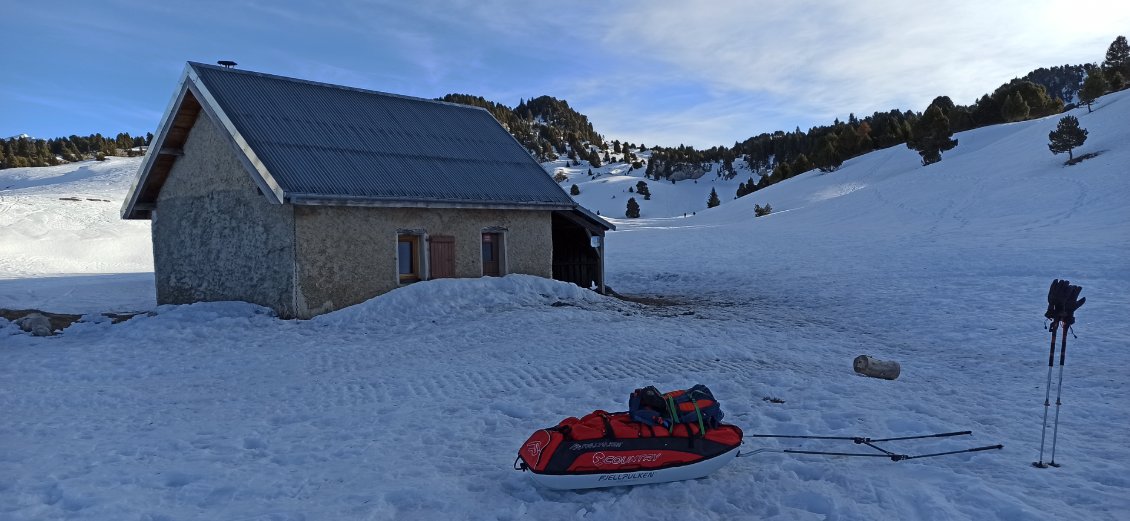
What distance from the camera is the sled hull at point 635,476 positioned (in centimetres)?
486

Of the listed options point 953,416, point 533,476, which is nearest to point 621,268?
point 953,416

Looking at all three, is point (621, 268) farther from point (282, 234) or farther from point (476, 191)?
point (282, 234)

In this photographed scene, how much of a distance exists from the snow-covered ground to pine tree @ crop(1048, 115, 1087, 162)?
15.0 meters

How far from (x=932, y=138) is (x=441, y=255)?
4768 cm

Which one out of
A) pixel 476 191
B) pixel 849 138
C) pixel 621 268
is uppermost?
pixel 849 138

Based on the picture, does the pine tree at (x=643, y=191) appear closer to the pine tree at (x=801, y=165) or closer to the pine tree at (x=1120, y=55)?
the pine tree at (x=801, y=165)

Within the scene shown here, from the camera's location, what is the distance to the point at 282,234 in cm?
1341

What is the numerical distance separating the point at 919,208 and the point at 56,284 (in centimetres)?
3651

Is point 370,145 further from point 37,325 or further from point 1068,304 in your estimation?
point 1068,304

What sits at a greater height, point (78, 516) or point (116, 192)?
point (116, 192)

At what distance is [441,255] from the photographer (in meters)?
15.8

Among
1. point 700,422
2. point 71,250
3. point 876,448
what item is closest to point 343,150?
point 700,422

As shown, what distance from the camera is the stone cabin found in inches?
534

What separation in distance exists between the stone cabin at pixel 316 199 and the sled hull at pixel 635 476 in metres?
9.89
